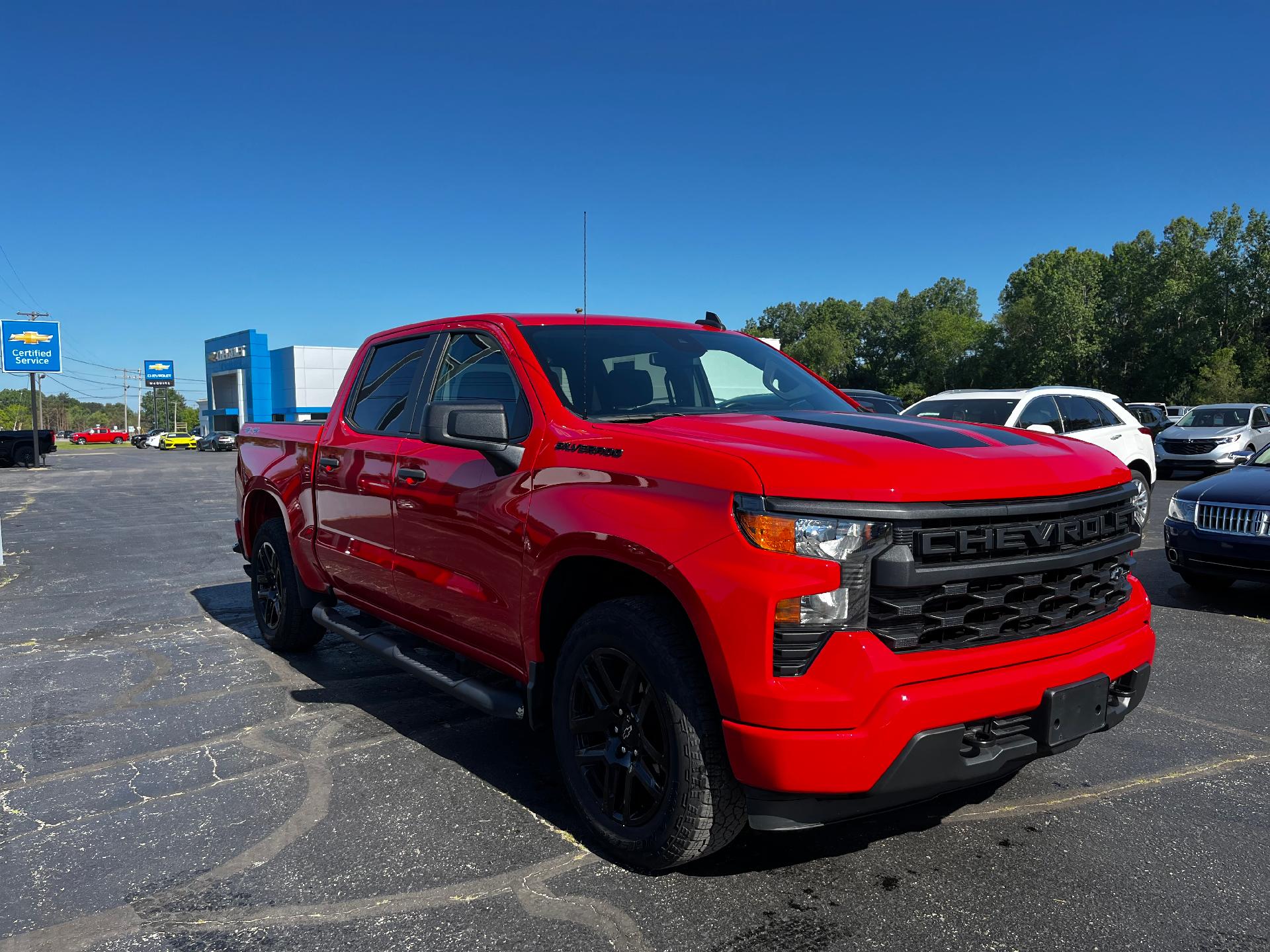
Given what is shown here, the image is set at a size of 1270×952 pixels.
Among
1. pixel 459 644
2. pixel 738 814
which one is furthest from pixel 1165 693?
pixel 459 644

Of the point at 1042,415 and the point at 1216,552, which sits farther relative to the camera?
the point at 1042,415

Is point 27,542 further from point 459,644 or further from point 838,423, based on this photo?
point 838,423

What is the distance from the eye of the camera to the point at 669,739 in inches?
105

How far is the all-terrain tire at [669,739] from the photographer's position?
103 inches

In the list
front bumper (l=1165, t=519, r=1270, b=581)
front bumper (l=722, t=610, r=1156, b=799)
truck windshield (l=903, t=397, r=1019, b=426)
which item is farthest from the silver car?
front bumper (l=722, t=610, r=1156, b=799)

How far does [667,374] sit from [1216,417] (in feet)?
69.9

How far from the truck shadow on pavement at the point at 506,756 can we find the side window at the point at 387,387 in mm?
1432

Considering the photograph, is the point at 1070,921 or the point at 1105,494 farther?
the point at 1105,494

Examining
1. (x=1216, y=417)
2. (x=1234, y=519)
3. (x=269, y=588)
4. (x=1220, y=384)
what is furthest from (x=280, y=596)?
(x=1220, y=384)

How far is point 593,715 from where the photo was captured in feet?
9.81

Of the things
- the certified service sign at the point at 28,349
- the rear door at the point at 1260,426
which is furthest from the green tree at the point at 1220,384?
the certified service sign at the point at 28,349

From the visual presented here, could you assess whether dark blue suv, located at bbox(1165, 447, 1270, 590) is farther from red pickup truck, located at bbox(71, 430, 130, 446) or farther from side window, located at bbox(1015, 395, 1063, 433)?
red pickup truck, located at bbox(71, 430, 130, 446)

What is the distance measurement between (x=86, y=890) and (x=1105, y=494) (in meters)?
3.47

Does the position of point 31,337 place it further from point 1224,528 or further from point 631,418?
point 1224,528
